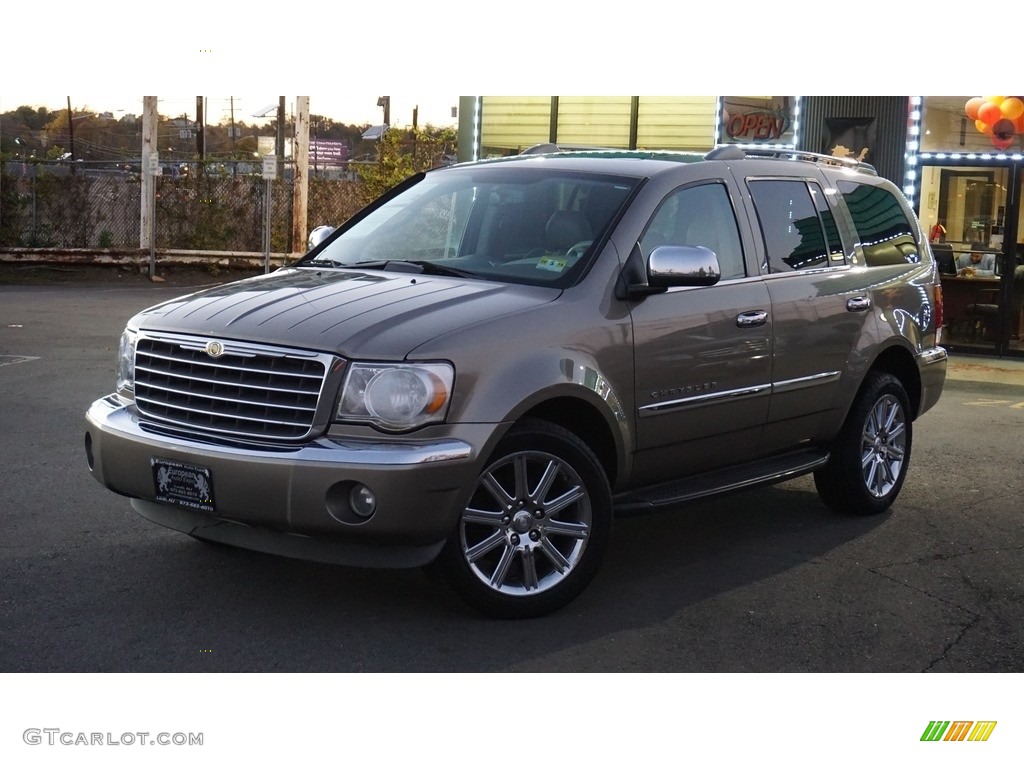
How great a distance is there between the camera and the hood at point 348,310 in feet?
15.2

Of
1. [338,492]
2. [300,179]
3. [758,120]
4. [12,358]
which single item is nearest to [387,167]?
[300,179]

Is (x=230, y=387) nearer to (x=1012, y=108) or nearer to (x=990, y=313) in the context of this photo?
(x=1012, y=108)

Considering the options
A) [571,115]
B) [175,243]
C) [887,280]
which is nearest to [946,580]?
[887,280]

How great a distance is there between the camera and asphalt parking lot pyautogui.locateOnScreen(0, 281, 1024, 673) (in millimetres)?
4586

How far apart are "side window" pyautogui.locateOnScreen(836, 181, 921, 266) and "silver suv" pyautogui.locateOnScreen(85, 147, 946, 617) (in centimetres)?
5

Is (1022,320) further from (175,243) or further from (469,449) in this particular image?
(175,243)

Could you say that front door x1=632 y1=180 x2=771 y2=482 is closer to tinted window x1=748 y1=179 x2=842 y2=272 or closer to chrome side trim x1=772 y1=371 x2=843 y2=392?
chrome side trim x1=772 y1=371 x2=843 y2=392

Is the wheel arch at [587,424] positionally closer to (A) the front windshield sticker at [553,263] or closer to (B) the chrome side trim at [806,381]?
(A) the front windshield sticker at [553,263]

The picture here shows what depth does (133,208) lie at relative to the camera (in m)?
26.5

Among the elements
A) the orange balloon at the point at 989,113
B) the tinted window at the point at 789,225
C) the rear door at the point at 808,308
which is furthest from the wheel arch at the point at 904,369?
the orange balloon at the point at 989,113

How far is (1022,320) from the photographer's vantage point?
15.2m

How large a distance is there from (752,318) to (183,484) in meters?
2.69

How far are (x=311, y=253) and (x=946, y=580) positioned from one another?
3.33 metres

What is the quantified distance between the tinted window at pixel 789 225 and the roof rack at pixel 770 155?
0.56 ft
